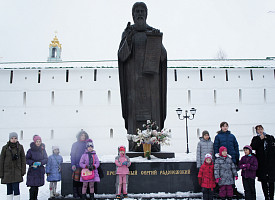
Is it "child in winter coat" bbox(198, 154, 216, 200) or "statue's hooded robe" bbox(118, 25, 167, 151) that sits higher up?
"statue's hooded robe" bbox(118, 25, 167, 151)

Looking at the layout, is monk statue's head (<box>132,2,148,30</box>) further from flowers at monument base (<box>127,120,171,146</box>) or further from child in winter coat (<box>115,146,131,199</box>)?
child in winter coat (<box>115,146,131,199</box>)

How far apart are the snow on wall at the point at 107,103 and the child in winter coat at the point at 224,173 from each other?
47.0ft

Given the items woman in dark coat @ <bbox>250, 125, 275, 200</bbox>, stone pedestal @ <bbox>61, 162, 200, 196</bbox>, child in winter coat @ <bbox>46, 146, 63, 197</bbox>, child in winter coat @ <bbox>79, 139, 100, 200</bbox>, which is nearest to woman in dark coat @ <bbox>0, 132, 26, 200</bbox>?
child in winter coat @ <bbox>46, 146, 63, 197</bbox>

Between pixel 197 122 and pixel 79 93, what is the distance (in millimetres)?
9097

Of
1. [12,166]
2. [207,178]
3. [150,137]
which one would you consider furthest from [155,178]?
[12,166]

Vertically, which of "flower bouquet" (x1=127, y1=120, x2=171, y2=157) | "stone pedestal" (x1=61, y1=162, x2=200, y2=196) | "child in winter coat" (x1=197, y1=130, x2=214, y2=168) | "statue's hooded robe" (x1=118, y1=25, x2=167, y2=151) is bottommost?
"stone pedestal" (x1=61, y1=162, x2=200, y2=196)

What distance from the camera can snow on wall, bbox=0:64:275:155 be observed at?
59.9ft

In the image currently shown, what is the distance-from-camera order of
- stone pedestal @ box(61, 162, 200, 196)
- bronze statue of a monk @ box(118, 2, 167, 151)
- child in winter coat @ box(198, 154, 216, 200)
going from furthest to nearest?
bronze statue of a monk @ box(118, 2, 167, 151) → stone pedestal @ box(61, 162, 200, 196) → child in winter coat @ box(198, 154, 216, 200)

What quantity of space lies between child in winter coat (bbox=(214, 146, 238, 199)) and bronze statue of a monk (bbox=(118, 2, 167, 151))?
1246 millimetres

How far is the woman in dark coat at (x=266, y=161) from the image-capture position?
157 inches

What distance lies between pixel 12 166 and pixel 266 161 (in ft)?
13.5

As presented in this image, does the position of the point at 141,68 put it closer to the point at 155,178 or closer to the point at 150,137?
the point at 150,137

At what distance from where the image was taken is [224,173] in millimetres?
3855

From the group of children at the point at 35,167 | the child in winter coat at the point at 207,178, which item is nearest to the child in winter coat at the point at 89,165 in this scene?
the group of children at the point at 35,167
